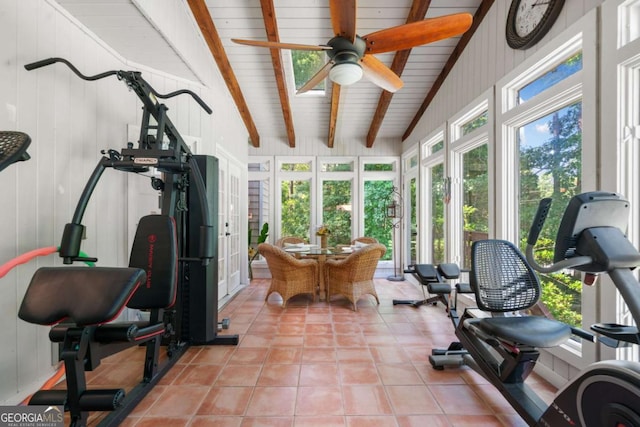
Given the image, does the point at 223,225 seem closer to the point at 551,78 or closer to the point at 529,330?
the point at 529,330

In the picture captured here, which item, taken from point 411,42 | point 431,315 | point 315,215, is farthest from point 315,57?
point 431,315

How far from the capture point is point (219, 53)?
3.51 metres

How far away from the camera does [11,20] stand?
5.70 feet

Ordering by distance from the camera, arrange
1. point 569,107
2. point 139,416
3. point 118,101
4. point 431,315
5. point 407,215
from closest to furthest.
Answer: point 139,416 < point 569,107 < point 118,101 < point 431,315 < point 407,215

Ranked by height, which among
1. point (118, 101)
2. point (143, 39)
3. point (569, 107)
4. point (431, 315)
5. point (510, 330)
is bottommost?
point (431, 315)

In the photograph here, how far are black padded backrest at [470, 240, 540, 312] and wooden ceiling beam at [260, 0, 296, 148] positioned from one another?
2919 mm

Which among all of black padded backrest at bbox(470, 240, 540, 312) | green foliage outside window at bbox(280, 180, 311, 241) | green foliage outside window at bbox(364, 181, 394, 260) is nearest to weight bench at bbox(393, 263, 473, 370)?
black padded backrest at bbox(470, 240, 540, 312)

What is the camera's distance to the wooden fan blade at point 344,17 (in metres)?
1.77

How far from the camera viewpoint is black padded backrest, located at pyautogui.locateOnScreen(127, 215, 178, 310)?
2059 millimetres

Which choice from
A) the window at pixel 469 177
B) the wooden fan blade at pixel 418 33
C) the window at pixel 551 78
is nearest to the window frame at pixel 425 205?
the window at pixel 469 177

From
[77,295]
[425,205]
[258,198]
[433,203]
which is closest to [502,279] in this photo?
[77,295]

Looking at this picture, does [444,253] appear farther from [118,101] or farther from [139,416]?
[118,101]

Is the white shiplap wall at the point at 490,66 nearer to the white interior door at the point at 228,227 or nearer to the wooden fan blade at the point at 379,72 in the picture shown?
the wooden fan blade at the point at 379,72

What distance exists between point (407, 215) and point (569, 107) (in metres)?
3.73
